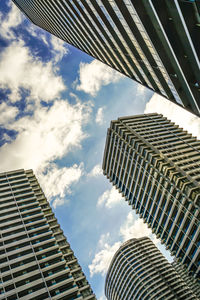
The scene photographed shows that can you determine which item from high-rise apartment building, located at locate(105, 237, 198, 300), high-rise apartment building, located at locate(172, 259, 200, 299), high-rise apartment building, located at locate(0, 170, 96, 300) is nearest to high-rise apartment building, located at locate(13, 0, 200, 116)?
high-rise apartment building, located at locate(0, 170, 96, 300)

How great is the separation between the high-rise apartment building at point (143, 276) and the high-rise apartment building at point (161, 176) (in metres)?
34.9

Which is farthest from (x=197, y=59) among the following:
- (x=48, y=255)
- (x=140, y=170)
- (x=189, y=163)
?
(x=48, y=255)

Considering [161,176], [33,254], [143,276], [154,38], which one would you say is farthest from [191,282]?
[154,38]

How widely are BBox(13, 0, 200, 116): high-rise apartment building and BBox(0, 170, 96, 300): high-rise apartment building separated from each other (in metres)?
40.5

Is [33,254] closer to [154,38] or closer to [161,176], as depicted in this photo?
[161,176]

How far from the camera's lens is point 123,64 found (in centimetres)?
3681

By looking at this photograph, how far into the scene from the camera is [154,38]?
71.7 ft

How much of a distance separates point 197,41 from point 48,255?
4809 cm

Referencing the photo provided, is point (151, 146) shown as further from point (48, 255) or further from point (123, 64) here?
point (48, 255)

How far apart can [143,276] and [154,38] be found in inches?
3453

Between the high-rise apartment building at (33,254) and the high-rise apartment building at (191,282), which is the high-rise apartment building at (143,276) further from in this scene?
the high-rise apartment building at (33,254)

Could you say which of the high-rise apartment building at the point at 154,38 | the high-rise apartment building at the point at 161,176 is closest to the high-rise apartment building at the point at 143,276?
the high-rise apartment building at the point at 161,176

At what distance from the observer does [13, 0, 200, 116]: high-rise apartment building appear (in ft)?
53.8

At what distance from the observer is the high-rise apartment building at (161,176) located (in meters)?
43.3
